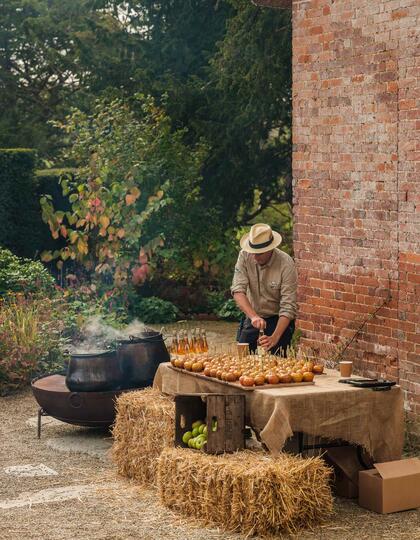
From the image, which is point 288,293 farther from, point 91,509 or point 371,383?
point 91,509

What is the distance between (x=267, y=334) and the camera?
32.7 ft

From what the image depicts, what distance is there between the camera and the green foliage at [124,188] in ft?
50.0

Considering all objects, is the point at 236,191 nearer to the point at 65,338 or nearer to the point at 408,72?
the point at 65,338

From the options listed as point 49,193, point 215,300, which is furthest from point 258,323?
point 49,193

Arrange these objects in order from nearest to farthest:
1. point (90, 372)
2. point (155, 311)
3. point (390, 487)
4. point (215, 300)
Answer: point (390, 487) → point (90, 372) → point (155, 311) → point (215, 300)

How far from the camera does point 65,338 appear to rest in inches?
521

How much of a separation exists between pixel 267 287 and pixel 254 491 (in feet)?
9.50

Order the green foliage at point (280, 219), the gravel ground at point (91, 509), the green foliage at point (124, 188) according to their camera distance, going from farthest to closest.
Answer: the green foliage at point (280, 219), the green foliage at point (124, 188), the gravel ground at point (91, 509)

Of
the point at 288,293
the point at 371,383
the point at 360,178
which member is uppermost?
the point at 360,178

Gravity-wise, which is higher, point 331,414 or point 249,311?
point 249,311

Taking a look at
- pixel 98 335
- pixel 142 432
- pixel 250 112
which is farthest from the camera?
pixel 250 112

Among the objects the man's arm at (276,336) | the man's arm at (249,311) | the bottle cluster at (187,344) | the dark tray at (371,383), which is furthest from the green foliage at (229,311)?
the dark tray at (371,383)

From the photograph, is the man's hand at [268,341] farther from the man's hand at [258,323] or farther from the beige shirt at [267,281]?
the beige shirt at [267,281]

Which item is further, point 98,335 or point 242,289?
point 98,335
